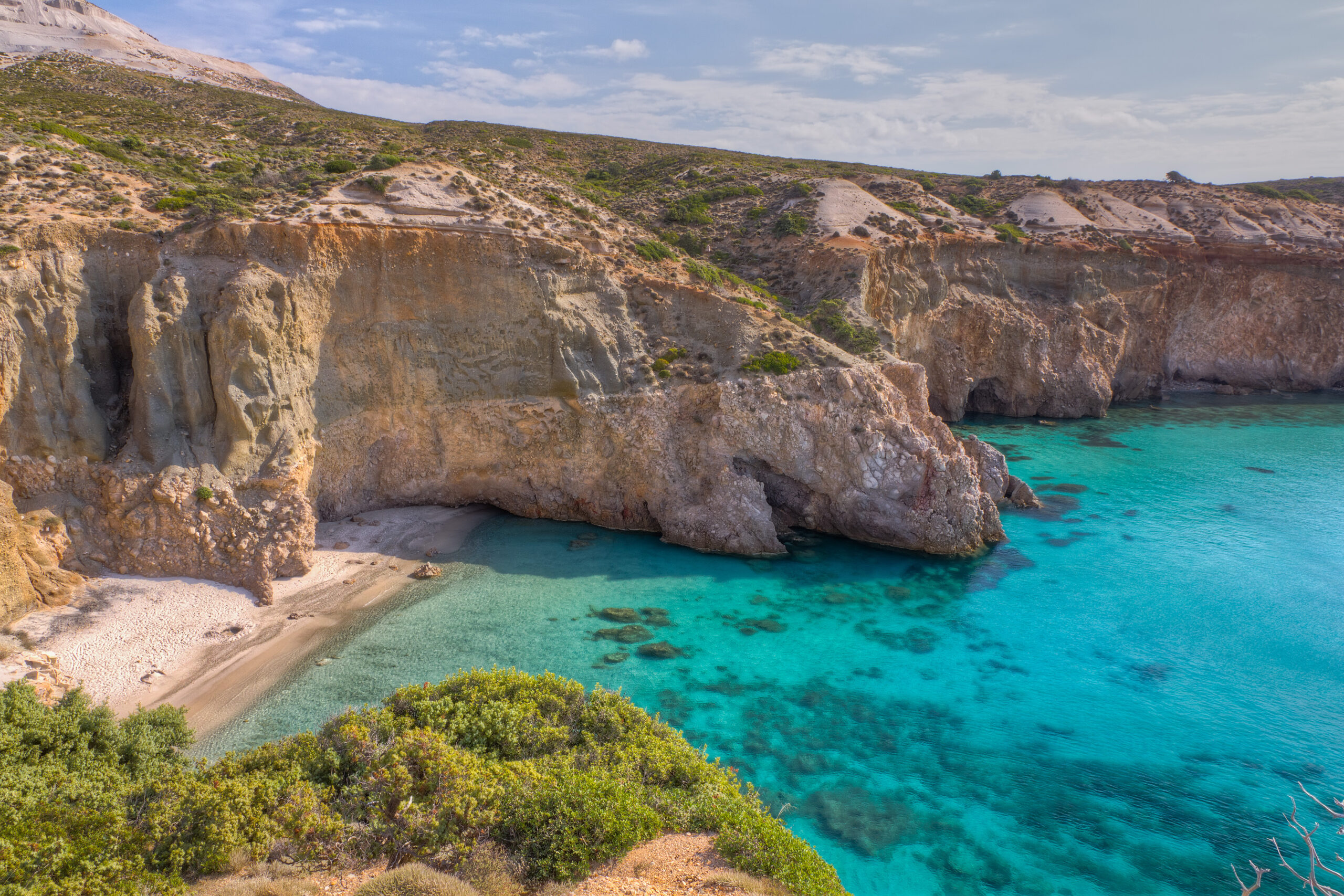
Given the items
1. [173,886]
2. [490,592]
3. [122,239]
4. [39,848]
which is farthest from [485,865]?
[122,239]

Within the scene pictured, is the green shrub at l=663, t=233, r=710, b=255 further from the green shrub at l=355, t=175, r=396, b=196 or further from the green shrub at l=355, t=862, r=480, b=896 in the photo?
the green shrub at l=355, t=862, r=480, b=896

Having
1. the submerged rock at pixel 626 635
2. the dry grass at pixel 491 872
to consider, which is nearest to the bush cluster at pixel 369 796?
the dry grass at pixel 491 872

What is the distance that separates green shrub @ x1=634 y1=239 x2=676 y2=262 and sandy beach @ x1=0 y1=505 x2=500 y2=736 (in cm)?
1886

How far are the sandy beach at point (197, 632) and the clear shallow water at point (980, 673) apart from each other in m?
1.30

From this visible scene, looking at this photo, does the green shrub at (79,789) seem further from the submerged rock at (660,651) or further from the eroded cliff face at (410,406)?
the submerged rock at (660,651)

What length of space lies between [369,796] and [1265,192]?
94819mm

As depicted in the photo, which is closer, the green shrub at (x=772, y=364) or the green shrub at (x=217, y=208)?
the green shrub at (x=217, y=208)

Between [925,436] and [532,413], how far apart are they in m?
17.8

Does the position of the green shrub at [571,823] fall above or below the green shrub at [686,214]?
below

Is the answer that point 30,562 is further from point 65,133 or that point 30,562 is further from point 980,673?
point 980,673

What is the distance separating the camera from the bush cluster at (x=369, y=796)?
1052cm

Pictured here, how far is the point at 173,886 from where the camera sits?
9836 mm

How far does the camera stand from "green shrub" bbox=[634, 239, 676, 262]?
36.2 metres

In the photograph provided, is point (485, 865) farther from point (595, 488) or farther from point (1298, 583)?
point (1298, 583)
